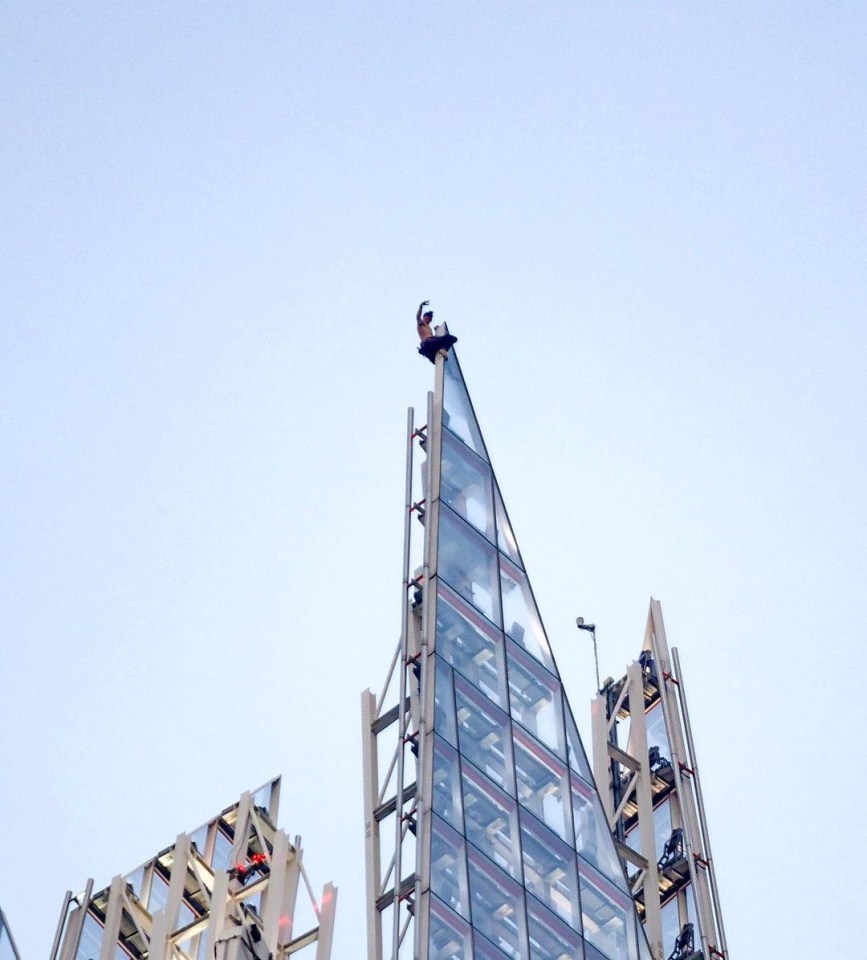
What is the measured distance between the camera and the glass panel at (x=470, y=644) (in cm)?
5388

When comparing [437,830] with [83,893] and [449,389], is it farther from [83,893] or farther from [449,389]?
[83,893]

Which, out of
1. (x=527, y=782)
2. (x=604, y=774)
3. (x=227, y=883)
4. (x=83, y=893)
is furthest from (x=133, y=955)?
(x=527, y=782)

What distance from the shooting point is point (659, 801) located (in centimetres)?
6725

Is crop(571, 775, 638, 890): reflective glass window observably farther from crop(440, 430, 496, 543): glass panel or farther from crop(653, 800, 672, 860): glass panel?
crop(653, 800, 672, 860): glass panel

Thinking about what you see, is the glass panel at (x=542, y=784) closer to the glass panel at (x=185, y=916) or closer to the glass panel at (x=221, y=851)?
the glass panel at (x=185, y=916)

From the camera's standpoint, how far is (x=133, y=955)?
68188mm

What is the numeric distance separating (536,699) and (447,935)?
8.74 m

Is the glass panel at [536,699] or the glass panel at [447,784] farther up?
the glass panel at [536,699]

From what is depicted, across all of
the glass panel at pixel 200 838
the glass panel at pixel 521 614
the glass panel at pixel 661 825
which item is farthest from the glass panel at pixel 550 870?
the glass panel at pixel 200 838

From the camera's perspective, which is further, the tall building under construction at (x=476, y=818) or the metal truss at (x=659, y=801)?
the metal truss at (x=659, y=801)

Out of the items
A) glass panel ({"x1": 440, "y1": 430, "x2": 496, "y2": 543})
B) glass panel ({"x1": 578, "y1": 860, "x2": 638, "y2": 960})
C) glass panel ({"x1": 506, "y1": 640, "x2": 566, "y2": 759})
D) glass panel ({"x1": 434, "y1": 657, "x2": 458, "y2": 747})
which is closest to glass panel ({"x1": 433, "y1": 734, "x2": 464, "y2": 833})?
glass panel ({"x1": 434, "y1": 657, "x2": 458, "y2": 747})

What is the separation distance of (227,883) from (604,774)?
427 inches

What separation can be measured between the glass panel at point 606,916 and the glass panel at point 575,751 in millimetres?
2647

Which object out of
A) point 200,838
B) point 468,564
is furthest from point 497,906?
point 200,838
